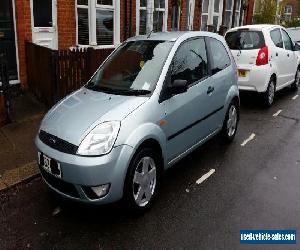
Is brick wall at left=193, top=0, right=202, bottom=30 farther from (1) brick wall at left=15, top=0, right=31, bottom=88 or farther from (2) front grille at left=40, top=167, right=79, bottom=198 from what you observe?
(2) front grille at left=40, top=167, right=79, bottom=198

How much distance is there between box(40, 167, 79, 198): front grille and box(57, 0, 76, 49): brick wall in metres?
5.58

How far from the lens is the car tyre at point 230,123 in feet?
19.0

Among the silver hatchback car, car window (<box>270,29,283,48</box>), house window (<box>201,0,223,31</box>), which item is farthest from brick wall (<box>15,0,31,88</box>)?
house window (<box>201,0,223,31</box>)

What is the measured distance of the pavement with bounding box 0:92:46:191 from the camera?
4.69m

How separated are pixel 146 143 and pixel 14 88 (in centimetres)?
531

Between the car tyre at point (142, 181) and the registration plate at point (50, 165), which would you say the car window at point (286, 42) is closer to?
the car tyre at point (142, 181)

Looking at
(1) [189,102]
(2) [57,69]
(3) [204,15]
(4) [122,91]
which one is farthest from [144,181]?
(3) [204,15]

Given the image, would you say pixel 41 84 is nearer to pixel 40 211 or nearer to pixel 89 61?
pixel 89 61

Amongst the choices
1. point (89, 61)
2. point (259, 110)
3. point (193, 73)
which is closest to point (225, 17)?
point (259, 110)

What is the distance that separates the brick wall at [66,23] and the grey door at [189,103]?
463cm

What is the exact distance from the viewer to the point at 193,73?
4.71 m

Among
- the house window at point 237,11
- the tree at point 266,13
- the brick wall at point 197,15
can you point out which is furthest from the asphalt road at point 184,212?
the tree at point 266,13

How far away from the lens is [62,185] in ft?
11.9

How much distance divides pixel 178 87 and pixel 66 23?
5.51 meters
